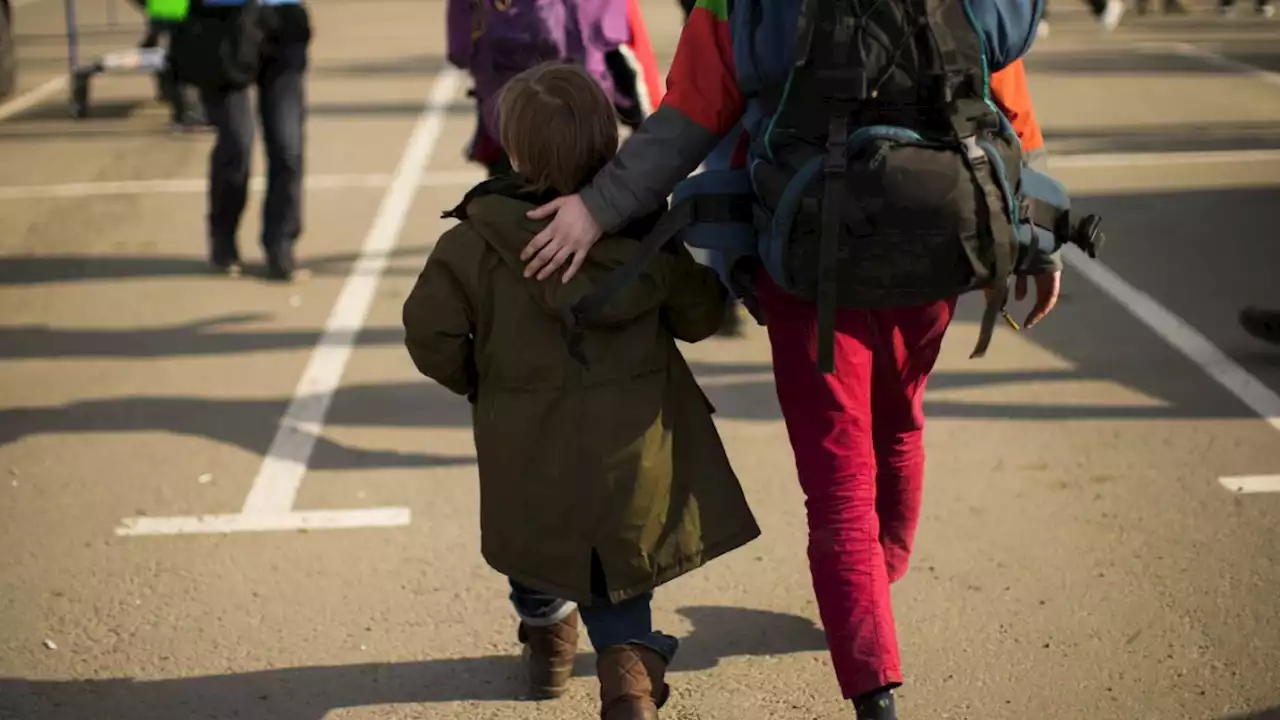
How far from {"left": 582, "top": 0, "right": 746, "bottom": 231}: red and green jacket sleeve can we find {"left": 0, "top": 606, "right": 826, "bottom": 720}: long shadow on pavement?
4.27ft

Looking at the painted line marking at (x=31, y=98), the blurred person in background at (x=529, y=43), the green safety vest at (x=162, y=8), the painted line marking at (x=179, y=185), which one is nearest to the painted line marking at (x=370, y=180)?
the painted line marking at (x=179, y=185)

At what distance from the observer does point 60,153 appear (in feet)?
38.1

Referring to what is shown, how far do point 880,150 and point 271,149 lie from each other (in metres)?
5.33

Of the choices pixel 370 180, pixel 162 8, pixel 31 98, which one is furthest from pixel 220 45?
pixel 31 98

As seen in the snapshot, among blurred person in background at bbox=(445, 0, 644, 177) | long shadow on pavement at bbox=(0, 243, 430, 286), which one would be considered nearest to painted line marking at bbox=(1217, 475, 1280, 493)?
blurred person in background at bbox=(445, 0, 644, 177)

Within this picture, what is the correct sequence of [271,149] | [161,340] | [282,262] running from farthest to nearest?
[282,262] → [271,149] → [161,340]

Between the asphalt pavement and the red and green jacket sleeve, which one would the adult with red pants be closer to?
the red and green jacket sleeve

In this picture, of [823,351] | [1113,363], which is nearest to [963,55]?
[823,351]

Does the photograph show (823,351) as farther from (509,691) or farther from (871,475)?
(509,691)

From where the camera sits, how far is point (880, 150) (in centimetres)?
302

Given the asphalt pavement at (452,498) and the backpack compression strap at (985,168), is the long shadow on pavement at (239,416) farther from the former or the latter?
the backpack compression strap at (985,168)

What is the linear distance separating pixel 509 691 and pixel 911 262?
1.50m

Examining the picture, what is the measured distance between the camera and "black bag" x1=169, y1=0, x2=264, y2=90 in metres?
7.39

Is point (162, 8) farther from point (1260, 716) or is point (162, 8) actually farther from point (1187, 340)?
point (1260, 716)
